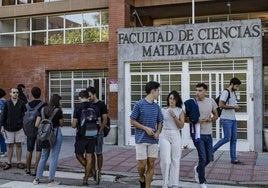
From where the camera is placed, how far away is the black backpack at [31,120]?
8648 mm

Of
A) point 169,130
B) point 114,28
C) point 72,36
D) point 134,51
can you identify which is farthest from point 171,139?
point 72,36

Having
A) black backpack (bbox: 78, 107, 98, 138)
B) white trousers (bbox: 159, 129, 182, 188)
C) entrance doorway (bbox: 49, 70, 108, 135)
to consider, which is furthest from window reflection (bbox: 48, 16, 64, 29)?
white trousers (bbox: 159, 129, 182, 188)

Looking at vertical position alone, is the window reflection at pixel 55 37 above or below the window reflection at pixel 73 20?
below

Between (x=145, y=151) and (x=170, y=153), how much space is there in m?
0.63

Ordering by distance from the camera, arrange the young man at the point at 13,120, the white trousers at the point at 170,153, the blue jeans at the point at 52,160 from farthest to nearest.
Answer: the young man at the point at 13,120, the blue jeans at the point at 52,160, the white trousers at the point at 170,153

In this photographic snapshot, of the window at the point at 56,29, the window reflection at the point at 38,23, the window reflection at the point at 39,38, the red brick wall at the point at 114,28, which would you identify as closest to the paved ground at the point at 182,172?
the red brick wall at the point at 114,28

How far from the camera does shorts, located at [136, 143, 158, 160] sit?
6.82 meters

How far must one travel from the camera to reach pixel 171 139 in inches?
285

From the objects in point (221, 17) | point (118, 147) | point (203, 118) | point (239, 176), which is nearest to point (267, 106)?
point (221, 17)

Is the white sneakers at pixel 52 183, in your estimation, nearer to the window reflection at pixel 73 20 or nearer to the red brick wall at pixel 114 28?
the red brick wall at pixel 114 28

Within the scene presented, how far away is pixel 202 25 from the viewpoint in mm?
12648

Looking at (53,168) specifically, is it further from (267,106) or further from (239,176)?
(267,106)

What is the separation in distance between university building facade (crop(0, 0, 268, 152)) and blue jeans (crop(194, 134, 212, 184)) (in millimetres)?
5088

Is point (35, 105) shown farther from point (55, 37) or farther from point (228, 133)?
point (55, 37)
